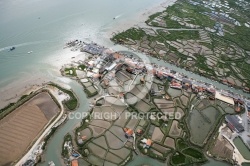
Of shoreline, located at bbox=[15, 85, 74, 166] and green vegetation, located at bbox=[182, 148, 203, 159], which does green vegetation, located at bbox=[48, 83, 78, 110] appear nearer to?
shoreline, located at bbox=[15, 85, 74, 166]

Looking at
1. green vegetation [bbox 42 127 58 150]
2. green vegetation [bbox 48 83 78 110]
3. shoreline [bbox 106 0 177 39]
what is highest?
shoreline [bbox 106 0 177 39]

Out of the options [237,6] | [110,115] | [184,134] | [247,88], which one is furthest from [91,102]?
[237,6]

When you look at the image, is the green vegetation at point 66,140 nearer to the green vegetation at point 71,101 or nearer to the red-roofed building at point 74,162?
the red-roofed building at point 74,162

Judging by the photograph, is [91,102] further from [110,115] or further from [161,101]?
[161,101]

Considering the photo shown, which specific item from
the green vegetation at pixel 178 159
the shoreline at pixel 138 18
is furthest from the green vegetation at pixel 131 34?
the green vegetation at pixel 178 159

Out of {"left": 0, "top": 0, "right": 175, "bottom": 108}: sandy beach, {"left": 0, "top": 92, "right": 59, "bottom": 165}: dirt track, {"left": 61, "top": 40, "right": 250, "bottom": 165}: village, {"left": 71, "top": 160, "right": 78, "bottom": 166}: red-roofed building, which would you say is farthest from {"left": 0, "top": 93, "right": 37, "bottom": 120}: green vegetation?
{"left": 71, "top": 160, "right": 78, "bottom": 166}: red-roofed building
